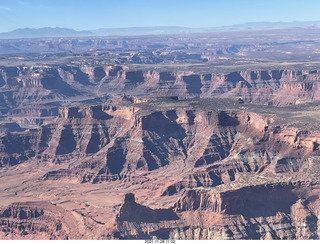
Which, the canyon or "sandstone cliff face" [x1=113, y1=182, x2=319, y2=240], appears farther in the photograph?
the canyon

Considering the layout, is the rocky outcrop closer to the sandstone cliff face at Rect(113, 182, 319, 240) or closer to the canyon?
the canyon

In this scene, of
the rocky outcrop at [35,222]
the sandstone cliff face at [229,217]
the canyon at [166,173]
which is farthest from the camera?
the rocky outcrop at [35,222]

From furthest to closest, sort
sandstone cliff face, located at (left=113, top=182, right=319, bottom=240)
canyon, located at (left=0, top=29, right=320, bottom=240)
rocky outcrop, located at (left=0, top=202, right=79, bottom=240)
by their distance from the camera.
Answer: rocky outcrop, located at (left=0, top=202, right=79, bottom=240)
canyon, located at (left=0, top=29, right=320, bottom=240)
sandstone cliff face, located at (left=113, top=182, right=319, bottom=240)

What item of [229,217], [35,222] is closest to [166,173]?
[35,222]

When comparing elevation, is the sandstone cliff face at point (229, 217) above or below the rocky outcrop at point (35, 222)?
above

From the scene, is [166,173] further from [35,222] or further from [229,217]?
[229,217]

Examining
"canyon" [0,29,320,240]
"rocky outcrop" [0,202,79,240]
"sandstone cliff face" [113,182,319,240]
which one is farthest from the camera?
"rocky outcrop" [0,202,79,240]

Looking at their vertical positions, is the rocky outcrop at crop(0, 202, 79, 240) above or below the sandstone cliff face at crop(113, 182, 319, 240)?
below

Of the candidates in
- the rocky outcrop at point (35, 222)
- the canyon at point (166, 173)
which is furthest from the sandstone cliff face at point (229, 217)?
the rocky outcrop at point (35, 222)

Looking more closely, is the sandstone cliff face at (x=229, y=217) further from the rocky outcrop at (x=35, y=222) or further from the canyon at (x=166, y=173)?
the rocky outcrop at (x=35, y=222)

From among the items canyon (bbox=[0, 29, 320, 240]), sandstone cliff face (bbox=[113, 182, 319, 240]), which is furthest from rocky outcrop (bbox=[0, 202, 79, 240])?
sandstone cliff face (bbox=[113, 182, 319, 240])

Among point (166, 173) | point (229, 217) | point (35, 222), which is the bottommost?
point (166, 173)
